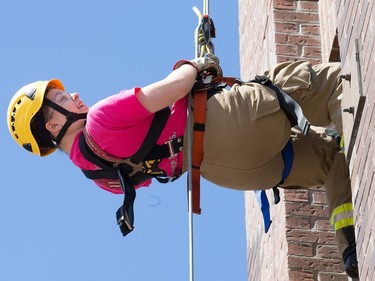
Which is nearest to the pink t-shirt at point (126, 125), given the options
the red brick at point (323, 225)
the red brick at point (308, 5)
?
the red brick at point (323, 225)

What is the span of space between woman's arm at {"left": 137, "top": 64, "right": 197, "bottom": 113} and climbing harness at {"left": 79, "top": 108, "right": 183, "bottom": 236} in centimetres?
17

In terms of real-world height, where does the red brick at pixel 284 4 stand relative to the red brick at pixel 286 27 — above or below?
above

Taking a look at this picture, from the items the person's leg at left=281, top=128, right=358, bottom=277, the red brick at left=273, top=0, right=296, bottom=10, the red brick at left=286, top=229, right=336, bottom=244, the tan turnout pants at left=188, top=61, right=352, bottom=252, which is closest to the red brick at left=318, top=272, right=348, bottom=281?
the red brick at left=286, top=229, right=336, bottom=244

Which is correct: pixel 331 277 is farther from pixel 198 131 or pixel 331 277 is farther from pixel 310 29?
pixel 310 29

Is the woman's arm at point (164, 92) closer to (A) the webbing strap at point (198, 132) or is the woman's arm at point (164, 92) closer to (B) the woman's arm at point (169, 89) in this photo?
(B) the woman's arm at point (169, 89)

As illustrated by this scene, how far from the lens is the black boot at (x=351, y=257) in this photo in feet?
20.9

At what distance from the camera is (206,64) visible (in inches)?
259

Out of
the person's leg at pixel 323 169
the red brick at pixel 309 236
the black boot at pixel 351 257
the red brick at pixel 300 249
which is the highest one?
the person's leg at pixel 323 169

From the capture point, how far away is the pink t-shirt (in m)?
6.27

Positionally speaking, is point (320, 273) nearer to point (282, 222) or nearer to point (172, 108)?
point (282, 222)

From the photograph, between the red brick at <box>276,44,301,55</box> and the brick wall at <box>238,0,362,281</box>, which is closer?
the brick wall at <box>238,0,362,281</box>

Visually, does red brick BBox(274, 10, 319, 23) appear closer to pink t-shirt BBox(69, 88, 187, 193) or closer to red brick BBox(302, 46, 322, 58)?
red brick BBox(302, 46, 322, 58)

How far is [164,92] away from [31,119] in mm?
938

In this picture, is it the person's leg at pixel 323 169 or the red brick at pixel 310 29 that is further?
the red brick at pixel 310 29
